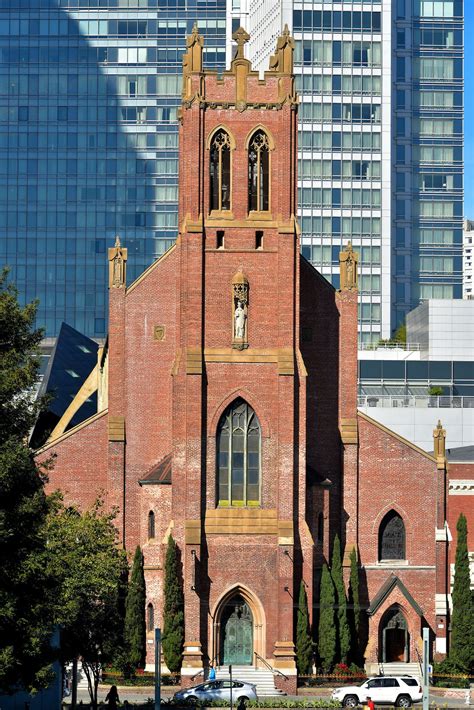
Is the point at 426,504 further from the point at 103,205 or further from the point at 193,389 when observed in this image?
the point at 103,205

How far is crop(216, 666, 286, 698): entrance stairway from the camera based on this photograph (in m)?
72.7

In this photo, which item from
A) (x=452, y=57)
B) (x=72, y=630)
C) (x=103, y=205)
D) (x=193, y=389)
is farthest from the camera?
(x=103, y=205)

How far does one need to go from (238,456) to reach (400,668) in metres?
11.7

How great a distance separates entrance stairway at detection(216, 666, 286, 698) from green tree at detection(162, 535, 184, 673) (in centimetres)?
196

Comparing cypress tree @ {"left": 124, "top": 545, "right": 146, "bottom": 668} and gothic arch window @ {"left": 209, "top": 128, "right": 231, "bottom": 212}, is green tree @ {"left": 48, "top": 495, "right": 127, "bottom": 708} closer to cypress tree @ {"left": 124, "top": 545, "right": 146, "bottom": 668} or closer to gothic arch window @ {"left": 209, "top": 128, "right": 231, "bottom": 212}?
cypress tree @ {"left": 124, "top": 545, "right": 146, "bottom": 668}

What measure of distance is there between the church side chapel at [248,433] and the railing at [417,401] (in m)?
33.4

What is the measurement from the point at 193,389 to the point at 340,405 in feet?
27.9

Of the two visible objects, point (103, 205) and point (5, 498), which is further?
point (103, 205)

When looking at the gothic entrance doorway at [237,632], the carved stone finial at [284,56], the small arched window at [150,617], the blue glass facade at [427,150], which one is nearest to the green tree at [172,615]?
the small arched window at [150,617]

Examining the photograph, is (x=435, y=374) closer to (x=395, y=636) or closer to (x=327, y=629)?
(x=395, y=636)

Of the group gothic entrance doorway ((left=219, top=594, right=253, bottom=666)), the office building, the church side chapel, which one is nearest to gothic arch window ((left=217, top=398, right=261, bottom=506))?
the church side chapel

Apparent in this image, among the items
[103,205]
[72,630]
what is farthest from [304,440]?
[103,205]

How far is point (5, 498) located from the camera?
155 ft

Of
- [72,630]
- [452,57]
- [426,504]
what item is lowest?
[72,630]
